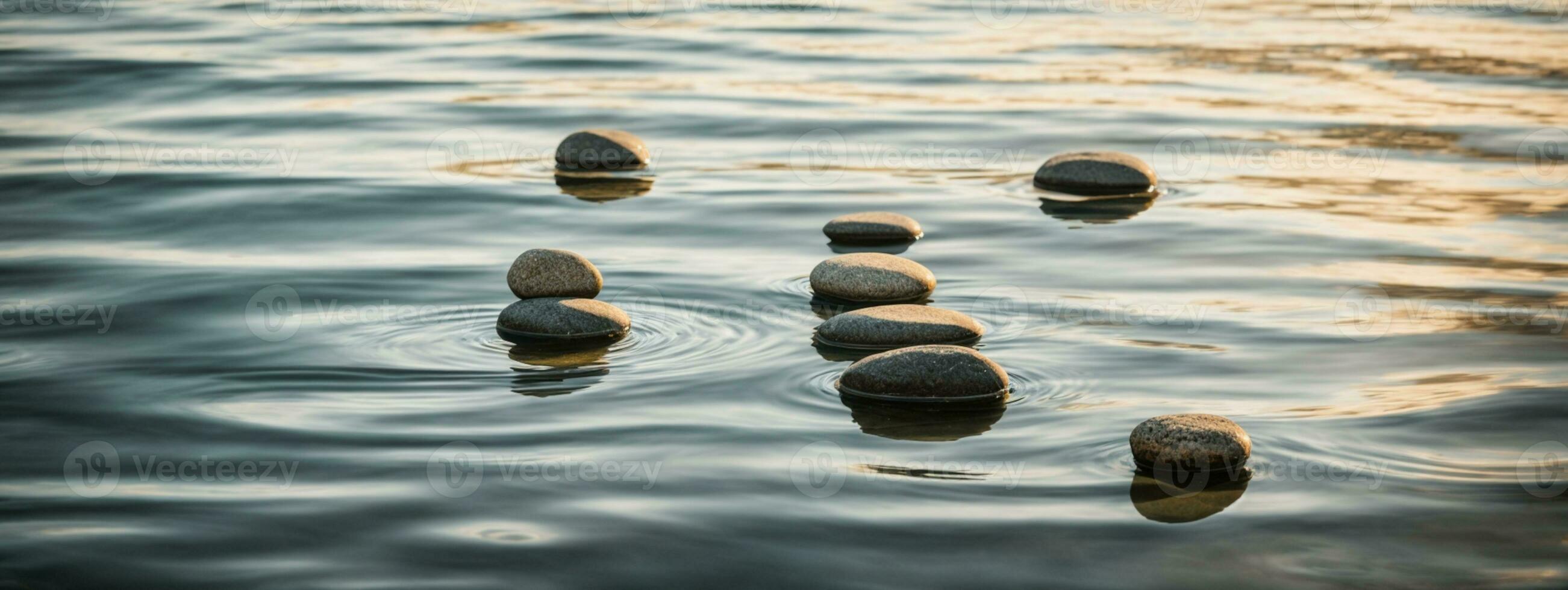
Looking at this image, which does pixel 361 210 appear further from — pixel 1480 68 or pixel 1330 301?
pixel 1480 68

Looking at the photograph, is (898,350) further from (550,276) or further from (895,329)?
(550,276)

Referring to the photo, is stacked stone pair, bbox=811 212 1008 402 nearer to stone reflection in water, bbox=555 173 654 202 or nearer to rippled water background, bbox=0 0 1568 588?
rippled water background, bbox=0 0 1568 588

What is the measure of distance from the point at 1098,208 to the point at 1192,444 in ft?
14.6

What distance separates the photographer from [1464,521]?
4402 mm

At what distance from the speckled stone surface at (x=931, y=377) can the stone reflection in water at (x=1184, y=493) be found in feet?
2.79

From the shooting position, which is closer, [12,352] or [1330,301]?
[12,352]

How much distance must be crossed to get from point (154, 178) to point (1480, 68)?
1139 cm

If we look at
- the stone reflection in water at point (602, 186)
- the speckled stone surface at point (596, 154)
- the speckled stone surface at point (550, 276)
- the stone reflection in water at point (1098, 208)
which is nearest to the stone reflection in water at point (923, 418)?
the speckled stone surface at point (550, 276)

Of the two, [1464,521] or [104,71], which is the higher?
[104,71]

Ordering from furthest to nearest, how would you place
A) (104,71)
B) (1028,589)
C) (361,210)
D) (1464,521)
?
(104,71) → (361,210) → (1464,521) → (1028,589)

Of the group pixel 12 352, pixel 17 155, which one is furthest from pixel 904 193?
pixel 17 155

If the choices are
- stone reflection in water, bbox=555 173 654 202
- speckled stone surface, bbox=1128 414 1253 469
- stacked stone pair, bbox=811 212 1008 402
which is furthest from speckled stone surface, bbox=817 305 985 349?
stone reflection in water, bbox=555 173 654 202

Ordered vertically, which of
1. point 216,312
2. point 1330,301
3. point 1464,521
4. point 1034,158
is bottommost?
point 1464,521

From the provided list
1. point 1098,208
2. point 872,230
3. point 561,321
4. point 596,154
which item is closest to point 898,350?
point 561,321
